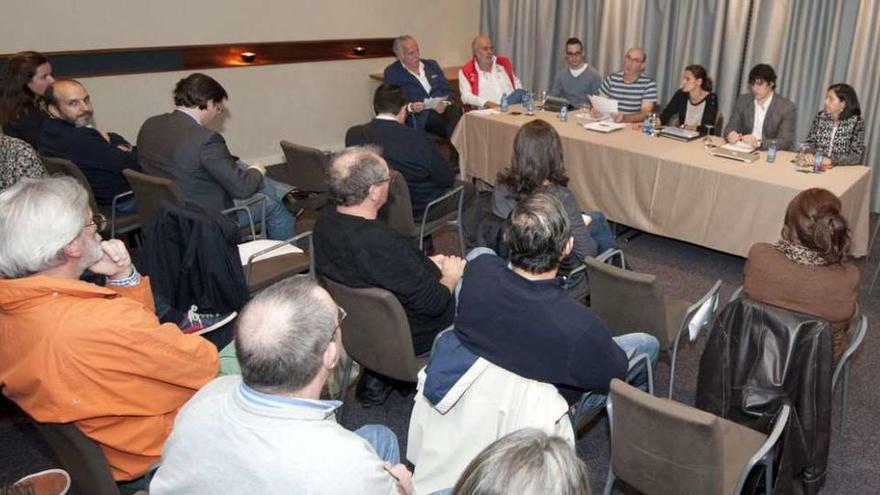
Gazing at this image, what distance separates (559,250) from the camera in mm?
2016

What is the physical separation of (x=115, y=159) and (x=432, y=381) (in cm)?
266

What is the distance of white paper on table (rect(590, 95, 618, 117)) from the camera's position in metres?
4.93

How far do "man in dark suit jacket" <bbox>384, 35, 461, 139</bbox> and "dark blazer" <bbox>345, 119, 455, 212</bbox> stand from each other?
1645 mm

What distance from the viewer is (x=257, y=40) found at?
584 cm

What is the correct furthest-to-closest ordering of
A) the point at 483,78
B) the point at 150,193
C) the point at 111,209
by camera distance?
the point at 483,78 → the point at 111,209 → the point at 150,193

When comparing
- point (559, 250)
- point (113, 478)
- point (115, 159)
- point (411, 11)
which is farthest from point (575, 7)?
point (113, 478)

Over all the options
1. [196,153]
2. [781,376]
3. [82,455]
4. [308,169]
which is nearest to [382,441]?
[82,455]

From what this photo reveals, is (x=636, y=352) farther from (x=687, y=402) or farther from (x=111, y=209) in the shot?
(x=111, y=209)

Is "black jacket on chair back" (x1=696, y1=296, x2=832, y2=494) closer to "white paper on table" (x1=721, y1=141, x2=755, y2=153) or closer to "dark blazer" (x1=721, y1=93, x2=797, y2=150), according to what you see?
"white paper on table" (x1=721, y1=141, x2=755, y2=153)

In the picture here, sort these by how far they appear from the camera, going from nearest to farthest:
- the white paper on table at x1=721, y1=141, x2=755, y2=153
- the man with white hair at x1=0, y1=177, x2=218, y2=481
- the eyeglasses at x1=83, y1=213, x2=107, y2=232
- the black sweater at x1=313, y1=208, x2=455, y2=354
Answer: the man with white hair at x1=0, y1=177, x2=218, y2=481, the eyeglasses at x1=83, y1=213, x2=107, y2=232, the black sweater at x1=313, y1=208, x2=455, y2=354, the white paper on table at x1=721, y1=141, x2=755, y2=153

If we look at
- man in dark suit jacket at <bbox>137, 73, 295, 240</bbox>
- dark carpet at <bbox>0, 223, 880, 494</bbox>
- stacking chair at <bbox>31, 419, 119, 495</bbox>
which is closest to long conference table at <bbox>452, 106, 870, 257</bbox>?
dark carpet at <bbox>0, 223, 880, 494</bbox>

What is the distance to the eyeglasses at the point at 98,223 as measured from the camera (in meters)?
1.98

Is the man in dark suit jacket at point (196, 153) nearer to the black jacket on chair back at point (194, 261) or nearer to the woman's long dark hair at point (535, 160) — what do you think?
the black jacket on chair back at point (194, 261)

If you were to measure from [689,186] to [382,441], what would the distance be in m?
2.87
